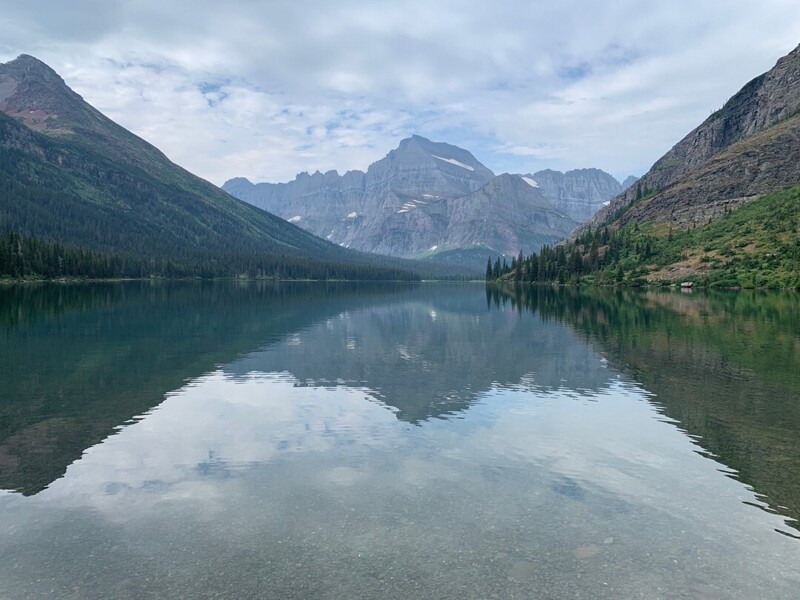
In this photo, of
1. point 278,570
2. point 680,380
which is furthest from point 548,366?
point 278,570

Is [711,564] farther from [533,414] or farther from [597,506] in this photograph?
[533,414]

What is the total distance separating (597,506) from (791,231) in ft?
731

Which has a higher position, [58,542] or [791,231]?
[791,231]

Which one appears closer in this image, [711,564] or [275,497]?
[711,564]

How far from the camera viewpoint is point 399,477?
20797 mm

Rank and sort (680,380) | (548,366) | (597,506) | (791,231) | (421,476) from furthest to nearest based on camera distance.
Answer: (791,231)
(548,366)
(680,380)
(421,476)
(597,506)

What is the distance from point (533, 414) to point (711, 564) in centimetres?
1722

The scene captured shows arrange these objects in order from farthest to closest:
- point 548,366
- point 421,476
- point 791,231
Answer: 1. point 791,231
2. point 548,366
3. point 421,476

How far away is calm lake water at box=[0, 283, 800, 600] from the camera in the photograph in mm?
13664

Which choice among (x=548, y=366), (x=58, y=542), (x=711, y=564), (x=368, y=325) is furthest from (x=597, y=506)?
(x=368, y=325)

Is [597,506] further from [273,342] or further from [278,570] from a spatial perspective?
[273,342]

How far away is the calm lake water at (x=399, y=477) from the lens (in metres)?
13.7

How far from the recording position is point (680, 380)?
39156 mm

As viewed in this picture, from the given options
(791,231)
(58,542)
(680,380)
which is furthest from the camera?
(791,231)
